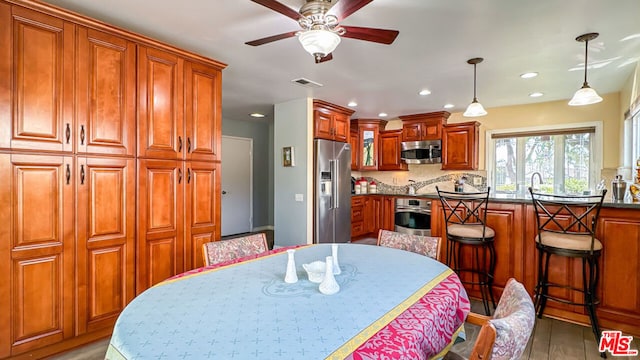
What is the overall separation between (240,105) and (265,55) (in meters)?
2.19

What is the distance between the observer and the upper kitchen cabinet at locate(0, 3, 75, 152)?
186 cm

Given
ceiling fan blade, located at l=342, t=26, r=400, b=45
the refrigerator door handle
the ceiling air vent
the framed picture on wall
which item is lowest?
the refrigerator door handle

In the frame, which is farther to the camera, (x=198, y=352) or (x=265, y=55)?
(x=265, y=55)

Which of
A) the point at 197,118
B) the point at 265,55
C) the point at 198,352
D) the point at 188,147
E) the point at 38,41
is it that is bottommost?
the point at 198,352

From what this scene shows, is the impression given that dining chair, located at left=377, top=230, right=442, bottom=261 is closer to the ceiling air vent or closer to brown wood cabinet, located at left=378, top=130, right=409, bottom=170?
the ceiling air vent

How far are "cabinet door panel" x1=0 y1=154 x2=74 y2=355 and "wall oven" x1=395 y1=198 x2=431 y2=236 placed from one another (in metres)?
4.55

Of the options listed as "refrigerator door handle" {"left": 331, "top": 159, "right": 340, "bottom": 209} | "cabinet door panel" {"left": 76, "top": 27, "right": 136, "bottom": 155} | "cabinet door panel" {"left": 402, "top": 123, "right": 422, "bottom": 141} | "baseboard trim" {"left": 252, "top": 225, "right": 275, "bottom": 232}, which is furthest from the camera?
"baseboard trim" {"left": 252, "top": 225, "right": 275, "bottom": 232}

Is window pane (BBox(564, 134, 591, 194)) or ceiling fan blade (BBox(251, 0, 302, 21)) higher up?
ceiling fan blade (BBox(251, 0, 302, 21))

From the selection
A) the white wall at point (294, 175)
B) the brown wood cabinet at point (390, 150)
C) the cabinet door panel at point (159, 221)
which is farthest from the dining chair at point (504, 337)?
the brown wood cabinet at point (390, 150)

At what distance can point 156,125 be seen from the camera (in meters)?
2.49

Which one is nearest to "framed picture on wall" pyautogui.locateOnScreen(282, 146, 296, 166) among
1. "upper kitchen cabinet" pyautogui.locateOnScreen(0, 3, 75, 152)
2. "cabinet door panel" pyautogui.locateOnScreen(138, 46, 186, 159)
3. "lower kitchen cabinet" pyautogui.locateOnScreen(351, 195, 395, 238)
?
"lower kitchen cabinet" pyautogui.locateOnScreen(351, 195, 395, 238)

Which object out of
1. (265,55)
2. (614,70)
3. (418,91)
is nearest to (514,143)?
(614,70)

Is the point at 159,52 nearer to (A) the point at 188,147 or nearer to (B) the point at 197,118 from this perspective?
(B) the point at 197,118

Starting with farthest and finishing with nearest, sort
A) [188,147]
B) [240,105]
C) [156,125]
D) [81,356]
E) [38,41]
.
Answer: [240,105] < [188,147] < [156,125] < [81,356] < [38,41]
